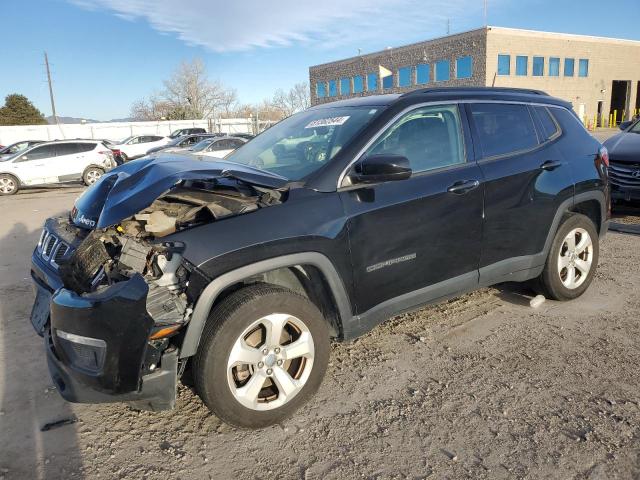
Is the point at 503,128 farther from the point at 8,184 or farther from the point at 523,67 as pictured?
the point at 523,67

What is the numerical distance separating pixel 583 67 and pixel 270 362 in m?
53.8

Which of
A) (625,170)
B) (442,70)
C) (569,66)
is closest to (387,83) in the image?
(442,70)

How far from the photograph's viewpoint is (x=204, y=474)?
7.92 ft

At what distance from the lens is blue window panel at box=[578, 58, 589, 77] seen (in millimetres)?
46219

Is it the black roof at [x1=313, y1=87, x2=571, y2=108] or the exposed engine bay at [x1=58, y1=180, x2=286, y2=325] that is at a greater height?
the black roof at [x1=313, y1=87, x2=571, y2=108]

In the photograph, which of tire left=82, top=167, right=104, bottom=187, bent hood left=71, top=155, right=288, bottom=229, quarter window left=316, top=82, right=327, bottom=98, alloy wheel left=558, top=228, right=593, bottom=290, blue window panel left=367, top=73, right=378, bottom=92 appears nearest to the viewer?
bent hood left=71, top=155, right=288, bottom=229

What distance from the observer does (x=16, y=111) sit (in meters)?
50.5

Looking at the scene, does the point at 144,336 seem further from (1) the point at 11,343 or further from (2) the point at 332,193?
(1) the point at 11,343

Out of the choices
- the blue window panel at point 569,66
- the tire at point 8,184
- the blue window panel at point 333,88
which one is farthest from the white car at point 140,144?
the blue window panel at point 569,66

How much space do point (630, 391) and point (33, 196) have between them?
15.7 meters

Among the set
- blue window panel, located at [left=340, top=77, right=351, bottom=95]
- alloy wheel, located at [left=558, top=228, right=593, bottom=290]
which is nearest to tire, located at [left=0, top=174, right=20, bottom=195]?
alloy wheel, located at [left=558, top=228, right=593, bottom=290]

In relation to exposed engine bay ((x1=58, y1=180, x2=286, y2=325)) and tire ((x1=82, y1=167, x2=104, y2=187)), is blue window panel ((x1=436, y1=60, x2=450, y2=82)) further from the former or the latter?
exposed engine bay ((x1=58, y1=180, x2=286, y2=325))

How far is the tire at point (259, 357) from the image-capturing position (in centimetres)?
249

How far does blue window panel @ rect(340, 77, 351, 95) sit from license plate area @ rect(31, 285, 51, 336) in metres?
54.5
